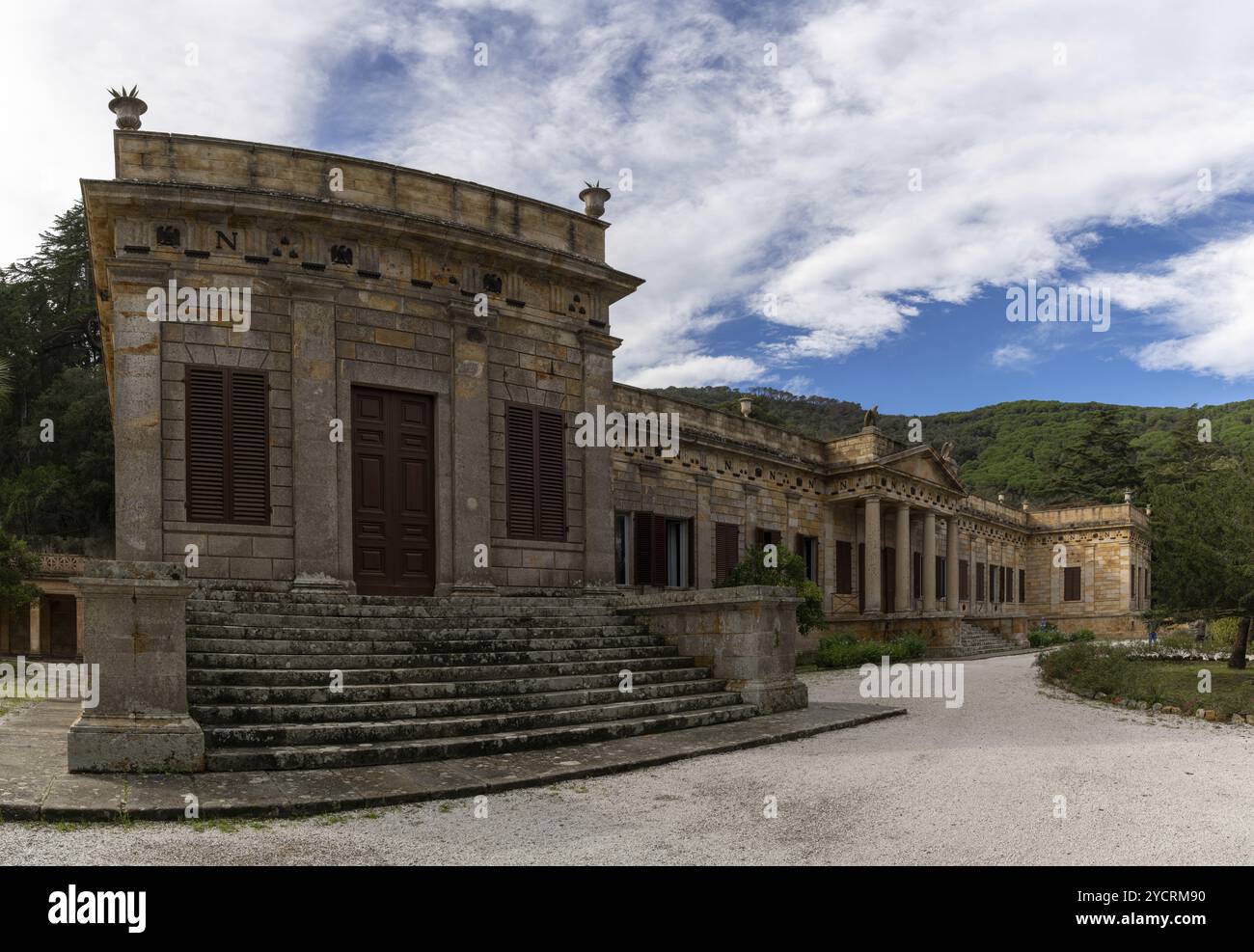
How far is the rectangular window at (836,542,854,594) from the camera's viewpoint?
28234 mm

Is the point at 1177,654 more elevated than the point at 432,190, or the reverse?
the point at 432,190

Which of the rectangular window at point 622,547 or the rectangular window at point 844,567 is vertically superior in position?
the rectangular window at point 622,547

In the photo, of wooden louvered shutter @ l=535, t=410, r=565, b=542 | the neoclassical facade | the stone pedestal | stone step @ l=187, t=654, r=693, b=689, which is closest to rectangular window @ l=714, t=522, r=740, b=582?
the neoclassical facade

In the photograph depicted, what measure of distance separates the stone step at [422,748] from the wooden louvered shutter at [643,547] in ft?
36.2

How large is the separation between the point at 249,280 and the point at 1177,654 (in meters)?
Result: 24.6

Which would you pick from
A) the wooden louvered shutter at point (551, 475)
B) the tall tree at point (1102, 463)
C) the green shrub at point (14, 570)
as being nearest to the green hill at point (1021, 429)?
the tall tree at point (1102, 463)

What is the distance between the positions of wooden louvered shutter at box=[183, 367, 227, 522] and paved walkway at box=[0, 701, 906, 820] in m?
3.18

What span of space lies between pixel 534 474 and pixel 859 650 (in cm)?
1232

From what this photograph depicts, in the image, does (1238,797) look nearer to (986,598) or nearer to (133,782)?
(133,782)

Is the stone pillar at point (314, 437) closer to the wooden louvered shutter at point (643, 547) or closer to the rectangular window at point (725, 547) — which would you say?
the wooden louvered shutter at point (643, 547)

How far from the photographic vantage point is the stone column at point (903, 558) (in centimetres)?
2891
